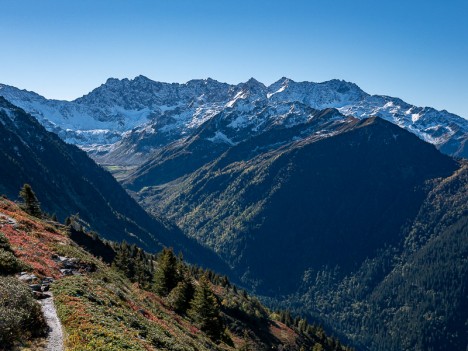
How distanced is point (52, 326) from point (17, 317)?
4548 mm

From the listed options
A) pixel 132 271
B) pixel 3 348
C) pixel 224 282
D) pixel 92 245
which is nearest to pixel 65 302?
pixel 3 348

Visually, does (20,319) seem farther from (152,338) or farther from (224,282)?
(224,282)

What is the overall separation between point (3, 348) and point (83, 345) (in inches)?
167

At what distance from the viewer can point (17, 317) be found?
78.6 feet

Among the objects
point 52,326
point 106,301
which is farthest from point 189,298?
point 52,326

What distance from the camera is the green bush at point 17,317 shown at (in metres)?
23.0

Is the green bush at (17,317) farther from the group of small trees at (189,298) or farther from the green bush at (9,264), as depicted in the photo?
the group of small trees at (189,298)

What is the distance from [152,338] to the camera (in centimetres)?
3331

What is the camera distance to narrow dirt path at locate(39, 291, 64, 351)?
83.0 feet

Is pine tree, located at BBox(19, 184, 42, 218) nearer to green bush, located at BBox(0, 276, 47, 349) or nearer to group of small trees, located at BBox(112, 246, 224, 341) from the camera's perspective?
group of small trees, located at BBox(112, 246, 224, 341)

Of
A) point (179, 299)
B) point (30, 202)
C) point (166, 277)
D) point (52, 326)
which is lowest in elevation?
point (179, 299)

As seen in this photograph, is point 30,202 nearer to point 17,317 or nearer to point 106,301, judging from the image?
point 106,301

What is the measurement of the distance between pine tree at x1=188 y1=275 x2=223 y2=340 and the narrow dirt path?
98.0 ft

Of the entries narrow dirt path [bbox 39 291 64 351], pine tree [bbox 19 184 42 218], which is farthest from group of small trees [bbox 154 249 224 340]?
narrow dirt path [bbox 39 291 64 351]
